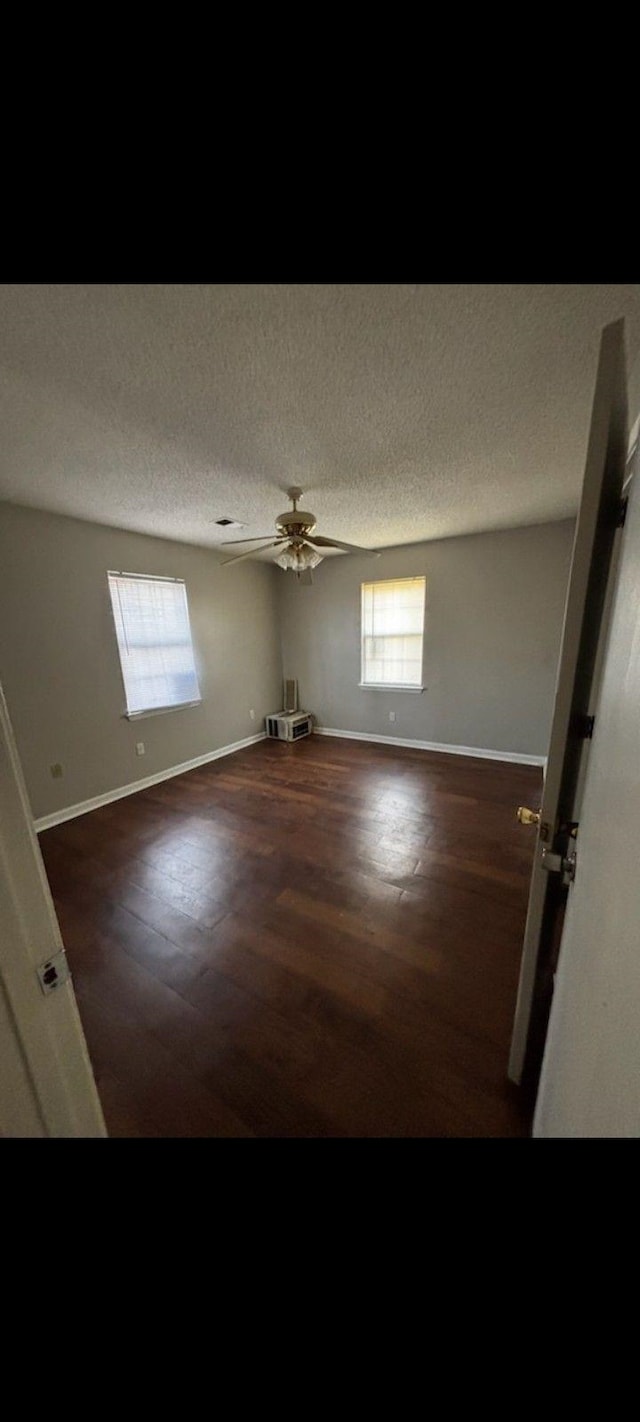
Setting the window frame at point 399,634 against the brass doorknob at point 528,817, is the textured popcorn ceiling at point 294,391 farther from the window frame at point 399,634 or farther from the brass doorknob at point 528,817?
the brass doorknob at point 528,817

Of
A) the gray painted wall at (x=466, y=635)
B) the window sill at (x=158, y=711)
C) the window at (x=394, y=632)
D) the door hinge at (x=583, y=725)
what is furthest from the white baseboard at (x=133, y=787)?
the door hinge at (x=583, y=725)

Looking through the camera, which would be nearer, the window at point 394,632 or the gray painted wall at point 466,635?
the gray painted wall at point 466,635

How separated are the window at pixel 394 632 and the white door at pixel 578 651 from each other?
3079mm

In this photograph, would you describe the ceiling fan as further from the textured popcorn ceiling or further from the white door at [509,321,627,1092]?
the white door at [509,321,627,1092]

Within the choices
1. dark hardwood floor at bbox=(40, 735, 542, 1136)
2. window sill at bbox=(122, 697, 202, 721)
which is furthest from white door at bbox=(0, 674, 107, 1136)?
window sill at bbox=(122, 697, 202, 721)

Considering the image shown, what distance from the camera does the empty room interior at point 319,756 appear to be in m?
0.69

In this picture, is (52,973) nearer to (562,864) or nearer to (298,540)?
(562,864)

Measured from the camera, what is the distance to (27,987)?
22.5 inches

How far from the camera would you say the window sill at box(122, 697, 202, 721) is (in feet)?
10.7

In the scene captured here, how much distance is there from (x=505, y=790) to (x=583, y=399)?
2510mm

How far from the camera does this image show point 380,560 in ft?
12.9

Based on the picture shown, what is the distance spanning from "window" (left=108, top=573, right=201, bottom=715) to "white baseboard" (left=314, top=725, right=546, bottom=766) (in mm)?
1804
